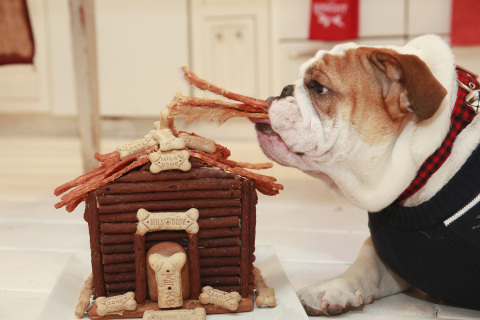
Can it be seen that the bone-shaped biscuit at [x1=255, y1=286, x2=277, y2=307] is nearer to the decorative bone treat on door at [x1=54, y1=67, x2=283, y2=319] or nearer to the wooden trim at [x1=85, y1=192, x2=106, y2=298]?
the decorative bone treat on door at [x1=54, y1=67, x2=283, y2=319]

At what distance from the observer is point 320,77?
1.07 metres

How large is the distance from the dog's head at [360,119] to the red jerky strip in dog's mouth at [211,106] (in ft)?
0.15

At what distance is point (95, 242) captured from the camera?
103 cm

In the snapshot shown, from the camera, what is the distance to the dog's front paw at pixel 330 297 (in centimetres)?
111

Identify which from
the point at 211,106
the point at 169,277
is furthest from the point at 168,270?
the point at 211,106

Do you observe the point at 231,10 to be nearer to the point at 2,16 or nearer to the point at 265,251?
the point at 2,16

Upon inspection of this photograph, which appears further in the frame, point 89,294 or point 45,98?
point 45,98

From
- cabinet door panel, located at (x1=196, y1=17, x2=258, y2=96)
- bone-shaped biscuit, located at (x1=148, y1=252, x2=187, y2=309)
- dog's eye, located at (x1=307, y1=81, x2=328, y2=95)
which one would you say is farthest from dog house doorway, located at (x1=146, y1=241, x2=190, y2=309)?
cabinet door panel, located at (x1=196, y1=17, x2=258, y2=96)

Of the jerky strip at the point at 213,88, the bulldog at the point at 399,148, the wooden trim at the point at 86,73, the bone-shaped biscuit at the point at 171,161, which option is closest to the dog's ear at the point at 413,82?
the bulldog at the point at 399,148

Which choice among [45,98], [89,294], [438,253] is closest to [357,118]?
[438,253]

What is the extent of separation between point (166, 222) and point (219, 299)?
0.51 ft

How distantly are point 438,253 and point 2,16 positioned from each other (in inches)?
67.5

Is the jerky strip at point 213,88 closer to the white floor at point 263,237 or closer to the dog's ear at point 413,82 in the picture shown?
the dog's ear at point 413,82

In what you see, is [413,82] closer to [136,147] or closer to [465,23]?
[136,147]
